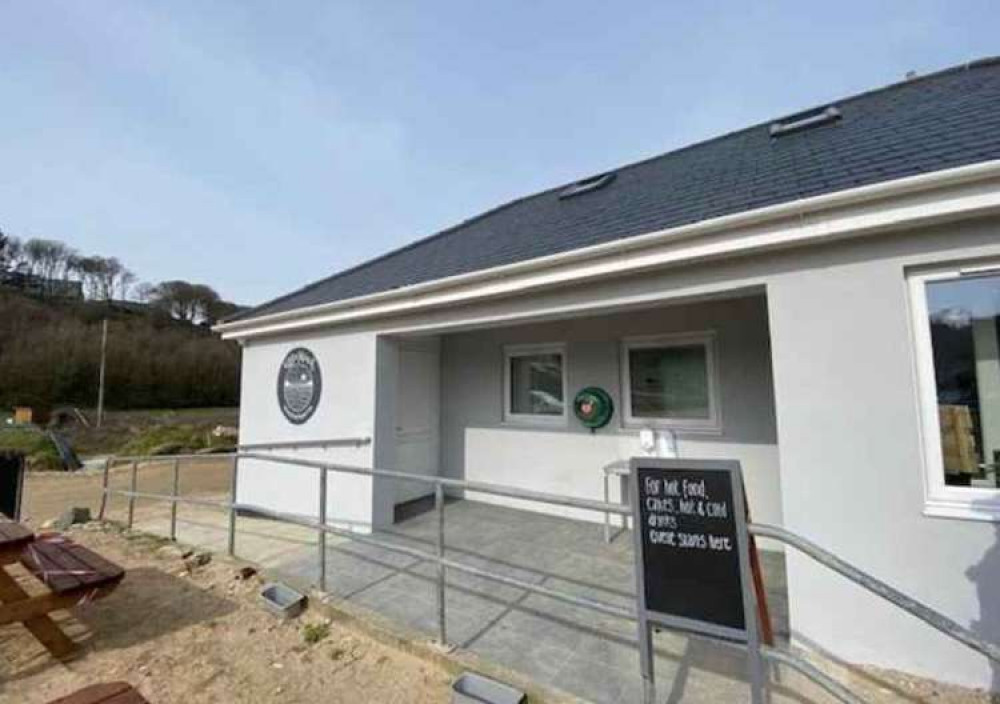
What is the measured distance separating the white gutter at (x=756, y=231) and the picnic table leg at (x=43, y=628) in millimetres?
3962

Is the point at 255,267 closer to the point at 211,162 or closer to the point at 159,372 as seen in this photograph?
the point at 211,162

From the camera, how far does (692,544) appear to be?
2.27 m

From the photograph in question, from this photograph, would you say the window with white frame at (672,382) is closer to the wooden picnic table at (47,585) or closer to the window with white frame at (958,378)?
the window with white frame at (958,378)

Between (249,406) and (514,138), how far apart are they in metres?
7.74

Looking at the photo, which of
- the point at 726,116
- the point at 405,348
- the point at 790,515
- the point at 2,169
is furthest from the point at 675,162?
the point at 2,169

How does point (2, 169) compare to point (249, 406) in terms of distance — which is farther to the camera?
point (2, 169)

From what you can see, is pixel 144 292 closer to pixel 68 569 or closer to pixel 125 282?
pixel 125 282

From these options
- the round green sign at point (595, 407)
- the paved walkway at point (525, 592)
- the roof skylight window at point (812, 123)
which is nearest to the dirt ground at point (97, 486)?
the paved walkway at point (525, 592)

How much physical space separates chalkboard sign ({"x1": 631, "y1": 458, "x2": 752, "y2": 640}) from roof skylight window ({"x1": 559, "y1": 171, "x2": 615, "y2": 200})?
638cm

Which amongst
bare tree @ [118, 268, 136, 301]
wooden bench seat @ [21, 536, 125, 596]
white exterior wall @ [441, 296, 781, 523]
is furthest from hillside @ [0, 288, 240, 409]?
white exterior wall @ [441, 296, 781, 523]

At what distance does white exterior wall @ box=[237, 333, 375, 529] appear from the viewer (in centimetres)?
594

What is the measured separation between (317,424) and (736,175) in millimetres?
5990

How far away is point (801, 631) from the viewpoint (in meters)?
2.95

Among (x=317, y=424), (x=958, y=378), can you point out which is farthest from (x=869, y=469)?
(x=317, y=424)
